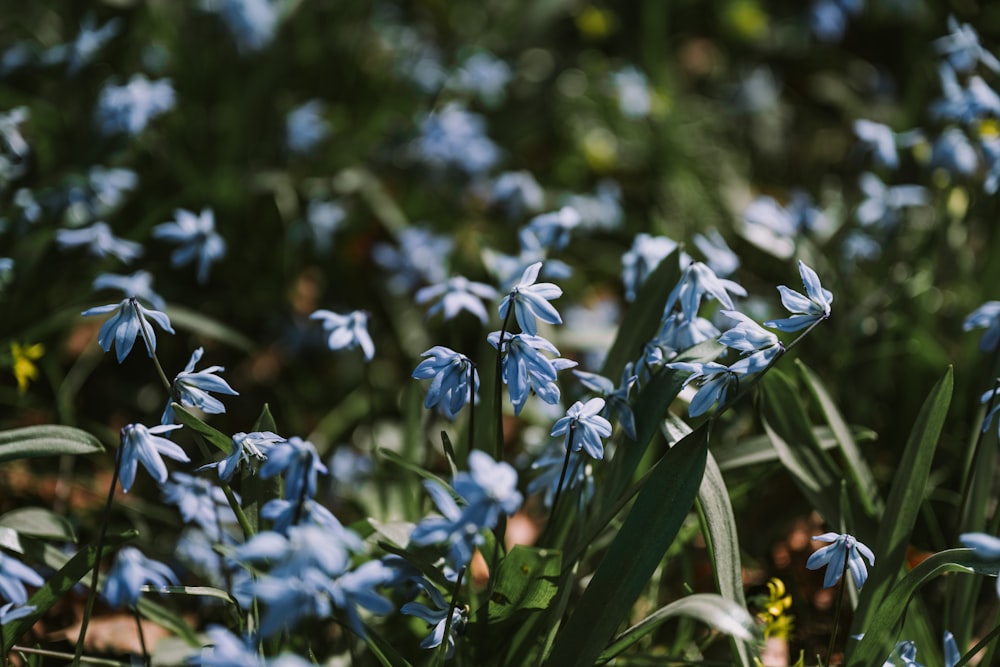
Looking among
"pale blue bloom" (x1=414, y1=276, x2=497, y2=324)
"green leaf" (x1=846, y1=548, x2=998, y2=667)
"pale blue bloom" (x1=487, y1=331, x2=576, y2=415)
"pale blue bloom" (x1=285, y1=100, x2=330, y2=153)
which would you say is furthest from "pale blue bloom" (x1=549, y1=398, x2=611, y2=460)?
"pale blue bloom" (x1=285, y1=100, x2=330, y2=153)

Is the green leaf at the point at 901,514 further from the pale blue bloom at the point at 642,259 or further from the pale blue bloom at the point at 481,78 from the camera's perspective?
the pale blue bloom at the point at 481,78

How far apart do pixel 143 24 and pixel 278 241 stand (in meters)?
1.18

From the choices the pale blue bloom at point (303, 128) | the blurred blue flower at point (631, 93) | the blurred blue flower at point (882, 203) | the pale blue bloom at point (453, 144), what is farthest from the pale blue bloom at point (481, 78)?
the blurred blue flower at point (882, 203)

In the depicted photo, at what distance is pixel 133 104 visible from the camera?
282 cm

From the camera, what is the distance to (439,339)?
3.37 meters

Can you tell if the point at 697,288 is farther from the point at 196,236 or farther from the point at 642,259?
the point at 196,236

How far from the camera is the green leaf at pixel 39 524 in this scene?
2.01m

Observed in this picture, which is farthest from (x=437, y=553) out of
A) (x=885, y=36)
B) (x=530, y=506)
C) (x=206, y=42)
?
(x=885, y=36)

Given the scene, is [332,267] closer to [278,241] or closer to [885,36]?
[278,241]

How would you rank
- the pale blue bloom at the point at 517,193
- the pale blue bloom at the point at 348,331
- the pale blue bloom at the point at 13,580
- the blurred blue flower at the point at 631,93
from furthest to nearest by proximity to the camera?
the blurred blue flower at the point at 631,93 → the pale blue bloom at the point at 517,193 → the pale blue bloom at the point at 348,331 → the pale blue bloom at the point at 13,580

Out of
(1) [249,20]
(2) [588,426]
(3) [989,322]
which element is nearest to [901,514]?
(3) [989,322]

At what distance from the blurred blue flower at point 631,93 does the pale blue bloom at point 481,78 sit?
0.53 metres

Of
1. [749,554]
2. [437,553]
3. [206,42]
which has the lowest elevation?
[749,554]

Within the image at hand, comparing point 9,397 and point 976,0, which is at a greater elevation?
point 976,0
